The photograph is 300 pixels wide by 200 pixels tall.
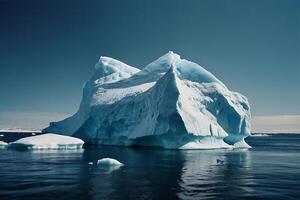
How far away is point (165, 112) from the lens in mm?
50625

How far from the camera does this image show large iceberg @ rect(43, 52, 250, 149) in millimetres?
51031

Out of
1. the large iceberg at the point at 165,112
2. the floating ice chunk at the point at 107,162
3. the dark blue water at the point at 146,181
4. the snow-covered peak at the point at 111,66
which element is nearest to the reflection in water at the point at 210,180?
the dark blue water at the point at 146,181

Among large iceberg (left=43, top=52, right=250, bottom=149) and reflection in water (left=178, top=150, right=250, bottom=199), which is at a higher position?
large iceberg (left=43, top=52, right=250, bottom=149)

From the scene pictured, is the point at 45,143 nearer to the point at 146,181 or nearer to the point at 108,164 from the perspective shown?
the point at 108,164

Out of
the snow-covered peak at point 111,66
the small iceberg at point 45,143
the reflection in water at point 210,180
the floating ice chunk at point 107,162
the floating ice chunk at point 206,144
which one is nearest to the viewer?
the reflection in water at point 210,180

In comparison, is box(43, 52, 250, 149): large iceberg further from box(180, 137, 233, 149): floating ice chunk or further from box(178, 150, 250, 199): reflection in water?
box(178, 150, 250, 199): reflection in water

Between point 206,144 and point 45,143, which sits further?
point 206,144

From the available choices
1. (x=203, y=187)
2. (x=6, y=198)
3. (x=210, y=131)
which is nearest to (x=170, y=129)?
(x=210, y=131)

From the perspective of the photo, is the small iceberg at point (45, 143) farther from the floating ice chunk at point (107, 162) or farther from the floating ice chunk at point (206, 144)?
the floating ice chunk at point (107, 162)

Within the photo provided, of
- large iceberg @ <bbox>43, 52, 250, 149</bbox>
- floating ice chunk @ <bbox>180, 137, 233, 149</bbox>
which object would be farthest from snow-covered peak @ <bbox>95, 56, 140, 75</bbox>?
floating ice chunk @ <bbox>180, 137, 233, 149</bbox>

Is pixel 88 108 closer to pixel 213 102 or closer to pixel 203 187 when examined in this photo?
pixel 213 102

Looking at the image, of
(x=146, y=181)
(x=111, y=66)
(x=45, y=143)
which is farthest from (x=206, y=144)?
(x=146, y=181)

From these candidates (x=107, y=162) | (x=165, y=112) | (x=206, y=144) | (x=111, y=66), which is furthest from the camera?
(x=111, y=66)

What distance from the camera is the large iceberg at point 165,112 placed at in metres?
51.0
